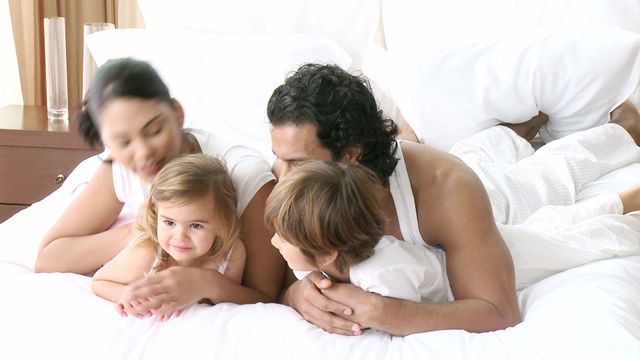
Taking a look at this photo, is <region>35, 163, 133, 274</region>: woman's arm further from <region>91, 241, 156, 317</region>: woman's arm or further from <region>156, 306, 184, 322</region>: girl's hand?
<region>156, 306, 184, 322</region>: girl's hand

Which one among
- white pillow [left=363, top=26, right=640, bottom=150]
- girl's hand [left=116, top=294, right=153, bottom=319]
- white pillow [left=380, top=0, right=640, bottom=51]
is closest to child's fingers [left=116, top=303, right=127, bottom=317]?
girl's hand [left=116, top=294, right=153, bottom=319]

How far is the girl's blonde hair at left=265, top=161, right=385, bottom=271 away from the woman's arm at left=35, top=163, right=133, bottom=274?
1.40 ft

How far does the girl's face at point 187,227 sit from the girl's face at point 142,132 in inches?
3.6

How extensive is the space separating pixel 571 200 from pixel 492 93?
0.47 meters

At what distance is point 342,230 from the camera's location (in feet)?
4.86

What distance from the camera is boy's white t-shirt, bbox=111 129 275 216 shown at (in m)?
1.71

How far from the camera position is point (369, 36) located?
9.87 feet

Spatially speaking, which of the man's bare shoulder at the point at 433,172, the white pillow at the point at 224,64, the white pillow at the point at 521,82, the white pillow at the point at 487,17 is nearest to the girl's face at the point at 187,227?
the man's bare shoulder at the point at 433,172

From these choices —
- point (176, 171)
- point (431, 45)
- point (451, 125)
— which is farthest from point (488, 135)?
point (176, 171)

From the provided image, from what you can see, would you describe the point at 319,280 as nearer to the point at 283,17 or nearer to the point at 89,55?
the point at 283,17

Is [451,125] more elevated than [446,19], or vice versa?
[446,19]

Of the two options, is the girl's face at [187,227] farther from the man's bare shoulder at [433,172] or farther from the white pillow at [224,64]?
the white pillow at [224,64]

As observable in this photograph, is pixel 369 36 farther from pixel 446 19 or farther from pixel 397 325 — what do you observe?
pixel 397 325

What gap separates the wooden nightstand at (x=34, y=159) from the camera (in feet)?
9.27
